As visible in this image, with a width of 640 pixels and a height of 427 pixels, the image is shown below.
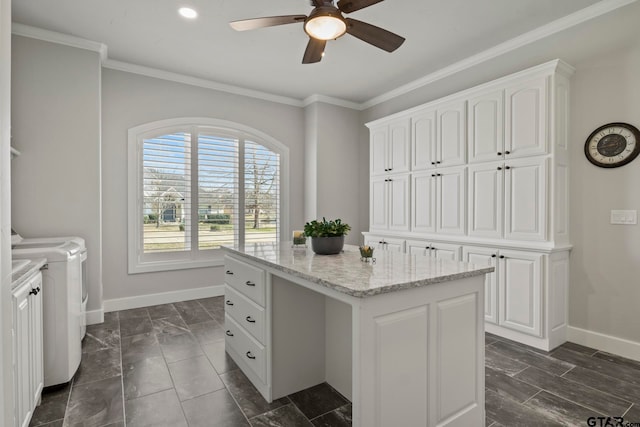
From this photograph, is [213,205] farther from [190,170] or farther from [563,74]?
[563,74]

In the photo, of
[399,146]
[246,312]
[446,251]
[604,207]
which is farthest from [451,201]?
[246,312]

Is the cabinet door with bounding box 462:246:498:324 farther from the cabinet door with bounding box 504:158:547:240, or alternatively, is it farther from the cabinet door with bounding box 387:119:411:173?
the cabinet door with bounding box 387:119:411:173

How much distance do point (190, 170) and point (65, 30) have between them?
1.88 m

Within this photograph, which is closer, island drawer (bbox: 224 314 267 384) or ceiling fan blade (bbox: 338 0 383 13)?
ceiling fan blade (bbox: 338 0 383 13)

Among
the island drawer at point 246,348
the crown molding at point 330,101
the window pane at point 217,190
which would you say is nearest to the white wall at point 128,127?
the window pane at point 217,190

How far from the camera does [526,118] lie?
9.83ft

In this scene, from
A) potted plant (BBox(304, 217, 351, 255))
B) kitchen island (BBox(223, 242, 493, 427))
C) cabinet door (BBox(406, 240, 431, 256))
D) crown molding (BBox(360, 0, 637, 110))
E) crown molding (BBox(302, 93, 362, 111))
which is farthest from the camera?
crown molding (BBox(302, 93, 362, 111))

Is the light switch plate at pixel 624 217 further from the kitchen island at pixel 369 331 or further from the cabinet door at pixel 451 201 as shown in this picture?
the kitchen island at pixel 369 331

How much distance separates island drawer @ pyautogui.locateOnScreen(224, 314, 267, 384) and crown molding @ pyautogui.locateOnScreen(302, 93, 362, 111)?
3591mm

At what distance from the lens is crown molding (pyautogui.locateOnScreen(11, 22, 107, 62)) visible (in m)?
3.16

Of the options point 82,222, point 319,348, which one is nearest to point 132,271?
point 82,222

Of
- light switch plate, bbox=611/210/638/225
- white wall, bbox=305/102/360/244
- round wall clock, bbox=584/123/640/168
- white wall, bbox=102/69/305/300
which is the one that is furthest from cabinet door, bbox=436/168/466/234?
white wall, bbox=102/69/305/300

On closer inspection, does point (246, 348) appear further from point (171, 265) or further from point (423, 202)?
point (423, 202)

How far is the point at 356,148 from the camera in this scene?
5.62 metres
